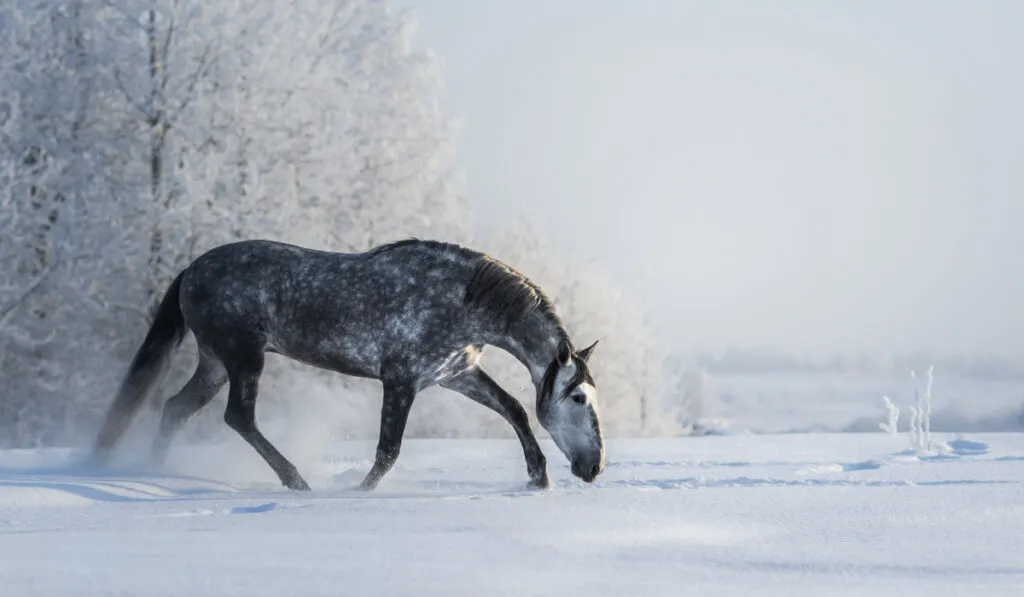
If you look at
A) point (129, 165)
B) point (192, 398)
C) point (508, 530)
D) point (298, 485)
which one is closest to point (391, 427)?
point (298, 485)

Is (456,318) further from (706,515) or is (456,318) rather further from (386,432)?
(706,515)

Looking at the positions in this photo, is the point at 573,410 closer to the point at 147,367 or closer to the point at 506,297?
the point at 506,297

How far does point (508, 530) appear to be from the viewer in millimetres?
4832

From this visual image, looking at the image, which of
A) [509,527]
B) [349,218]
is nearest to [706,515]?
[509,527]

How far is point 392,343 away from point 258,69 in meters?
8.20

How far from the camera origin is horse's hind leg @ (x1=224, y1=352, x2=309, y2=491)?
7098 mm

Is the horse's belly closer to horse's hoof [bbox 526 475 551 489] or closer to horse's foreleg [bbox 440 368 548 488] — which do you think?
horse's foreleg [bbox 440 368 548 488]

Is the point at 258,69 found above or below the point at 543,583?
above

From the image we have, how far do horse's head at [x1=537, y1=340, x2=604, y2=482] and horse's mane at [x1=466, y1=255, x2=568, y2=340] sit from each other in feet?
0.83

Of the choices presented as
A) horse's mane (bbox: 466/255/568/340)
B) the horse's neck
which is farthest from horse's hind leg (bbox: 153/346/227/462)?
the horse's neck

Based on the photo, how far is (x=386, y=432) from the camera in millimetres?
6879

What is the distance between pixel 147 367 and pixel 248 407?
4.33 ft

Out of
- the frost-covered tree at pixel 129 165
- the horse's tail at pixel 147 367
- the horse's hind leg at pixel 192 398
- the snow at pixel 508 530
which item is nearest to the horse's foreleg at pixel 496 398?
the snow at pixel 508 530

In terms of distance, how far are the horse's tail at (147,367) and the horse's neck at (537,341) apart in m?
2.77
